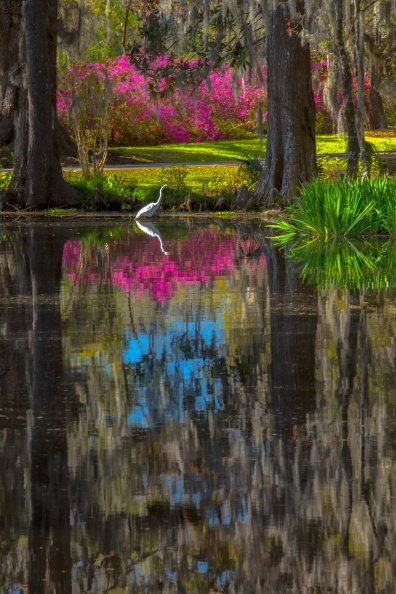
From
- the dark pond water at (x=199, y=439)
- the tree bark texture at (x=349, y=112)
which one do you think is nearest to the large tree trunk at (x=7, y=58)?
the tree bark texture at (x=349, y=112)

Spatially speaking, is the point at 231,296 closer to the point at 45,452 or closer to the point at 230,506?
the point at 45,452

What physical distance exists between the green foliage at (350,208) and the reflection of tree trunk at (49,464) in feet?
24.6

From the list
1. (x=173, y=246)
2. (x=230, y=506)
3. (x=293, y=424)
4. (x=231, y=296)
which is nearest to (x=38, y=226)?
(x=173, y=246)

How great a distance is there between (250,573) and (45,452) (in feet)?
7.25

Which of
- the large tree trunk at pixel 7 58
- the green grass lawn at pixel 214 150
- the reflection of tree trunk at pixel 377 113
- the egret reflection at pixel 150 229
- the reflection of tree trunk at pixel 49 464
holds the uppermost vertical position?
the large tree trunk at pixel 7 58

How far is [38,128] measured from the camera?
89.5 feet

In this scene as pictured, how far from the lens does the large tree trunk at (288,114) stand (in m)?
25.1

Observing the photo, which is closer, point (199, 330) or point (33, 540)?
point (33, 540)

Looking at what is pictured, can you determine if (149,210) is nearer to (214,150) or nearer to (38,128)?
(38,128)

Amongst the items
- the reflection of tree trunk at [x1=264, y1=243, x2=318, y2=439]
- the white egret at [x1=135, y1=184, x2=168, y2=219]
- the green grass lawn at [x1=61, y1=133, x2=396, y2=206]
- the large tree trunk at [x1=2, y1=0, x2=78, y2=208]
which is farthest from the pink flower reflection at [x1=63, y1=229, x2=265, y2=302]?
the large tree trunk at [x1=2, y1=0, x2=78, y2=208]

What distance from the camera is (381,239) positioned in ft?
64.4

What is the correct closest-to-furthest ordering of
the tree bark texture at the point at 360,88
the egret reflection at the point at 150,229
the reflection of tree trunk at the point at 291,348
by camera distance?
the reflection of tree trunk at the point at 291,348 → the egret reflection at the point at 150,229 → the tree bark texture at the point at 360,88

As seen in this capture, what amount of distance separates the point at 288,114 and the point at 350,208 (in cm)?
595

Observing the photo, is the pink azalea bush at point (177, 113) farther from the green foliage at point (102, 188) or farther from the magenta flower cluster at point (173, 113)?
the green foliage at point (102, 188)
